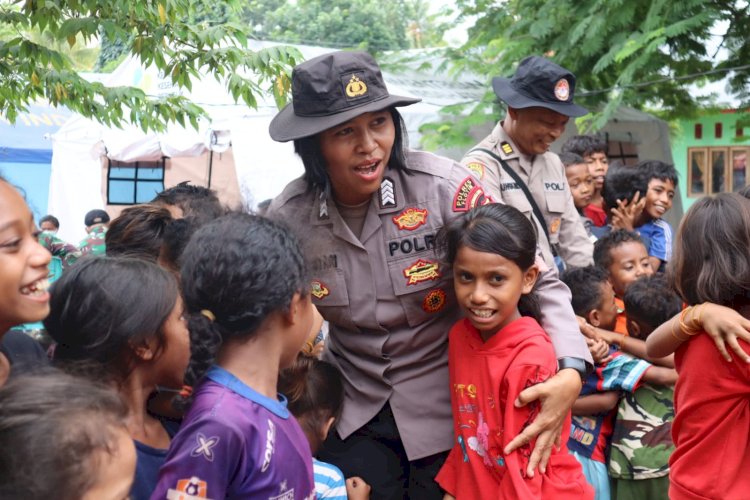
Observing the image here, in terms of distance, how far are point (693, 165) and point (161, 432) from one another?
1798 cm

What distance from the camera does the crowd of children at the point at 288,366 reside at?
1692 mm

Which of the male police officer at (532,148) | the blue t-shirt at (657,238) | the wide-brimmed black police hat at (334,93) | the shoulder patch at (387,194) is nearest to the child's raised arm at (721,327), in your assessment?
the shoulder patch at (387,194)

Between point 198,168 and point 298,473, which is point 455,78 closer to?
point 198,168

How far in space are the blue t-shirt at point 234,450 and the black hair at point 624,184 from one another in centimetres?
412

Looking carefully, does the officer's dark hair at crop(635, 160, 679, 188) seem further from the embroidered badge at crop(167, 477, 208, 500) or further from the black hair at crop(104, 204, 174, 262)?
the embroidered badge at crop(167, 477, 208, 500)

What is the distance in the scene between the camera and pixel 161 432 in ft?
7.12

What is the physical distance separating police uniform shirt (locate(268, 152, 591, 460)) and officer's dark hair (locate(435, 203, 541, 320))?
5 centimetres

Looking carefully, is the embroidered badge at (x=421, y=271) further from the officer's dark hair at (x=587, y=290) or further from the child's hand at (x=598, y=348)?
the officer's dark hair at (x=587, y=290)

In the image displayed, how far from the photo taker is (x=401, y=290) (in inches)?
104

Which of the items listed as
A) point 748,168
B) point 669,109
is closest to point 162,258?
point 669,109

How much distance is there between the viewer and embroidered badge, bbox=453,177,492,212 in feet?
8.83

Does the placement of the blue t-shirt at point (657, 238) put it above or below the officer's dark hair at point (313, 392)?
above

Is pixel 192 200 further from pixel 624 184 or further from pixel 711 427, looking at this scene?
pixel 624 184

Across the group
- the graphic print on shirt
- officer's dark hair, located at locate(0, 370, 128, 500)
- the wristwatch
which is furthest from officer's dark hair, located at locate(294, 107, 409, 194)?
officer's dark hair, located at locate(0, 370, 128, 500)
